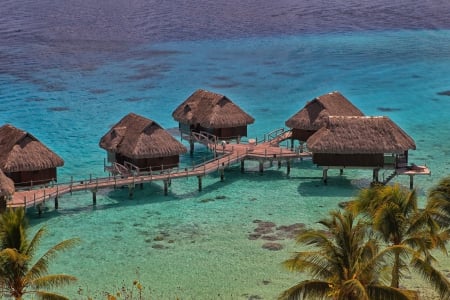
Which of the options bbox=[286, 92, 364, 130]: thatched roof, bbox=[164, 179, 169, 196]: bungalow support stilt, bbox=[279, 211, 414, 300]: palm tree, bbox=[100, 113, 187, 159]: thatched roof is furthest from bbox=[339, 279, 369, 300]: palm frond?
bbox=[286, 92, 364, 130]: thatched roof

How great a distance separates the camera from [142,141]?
4419 cm

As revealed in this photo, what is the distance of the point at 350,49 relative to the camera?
4104 inches

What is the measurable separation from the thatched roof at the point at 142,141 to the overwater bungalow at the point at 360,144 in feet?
27.0

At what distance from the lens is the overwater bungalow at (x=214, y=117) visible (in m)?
50.2

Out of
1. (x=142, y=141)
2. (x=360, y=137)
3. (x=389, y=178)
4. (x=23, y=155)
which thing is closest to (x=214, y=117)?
(x=142, y=141)

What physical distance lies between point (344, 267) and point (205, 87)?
59369 mm

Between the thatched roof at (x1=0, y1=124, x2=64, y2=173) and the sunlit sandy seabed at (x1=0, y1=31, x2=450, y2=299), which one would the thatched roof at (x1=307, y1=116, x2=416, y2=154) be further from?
the thatched roof at (x1=0, y1=124, x2=64, y2=173)

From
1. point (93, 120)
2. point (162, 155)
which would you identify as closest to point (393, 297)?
point (162, 155)

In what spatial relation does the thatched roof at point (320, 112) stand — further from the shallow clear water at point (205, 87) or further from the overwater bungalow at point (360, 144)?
the overwater bungalow at point (360, 144)

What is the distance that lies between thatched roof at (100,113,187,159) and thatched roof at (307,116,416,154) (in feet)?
27.2

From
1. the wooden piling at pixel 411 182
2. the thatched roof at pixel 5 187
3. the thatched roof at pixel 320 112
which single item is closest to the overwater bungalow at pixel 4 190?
the thatched roof at pixel 5 187

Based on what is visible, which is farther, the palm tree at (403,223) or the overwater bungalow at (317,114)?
the overwater bungalow at (317,114)

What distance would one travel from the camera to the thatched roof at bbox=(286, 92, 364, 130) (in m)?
49.3

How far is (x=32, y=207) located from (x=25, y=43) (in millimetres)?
73713
